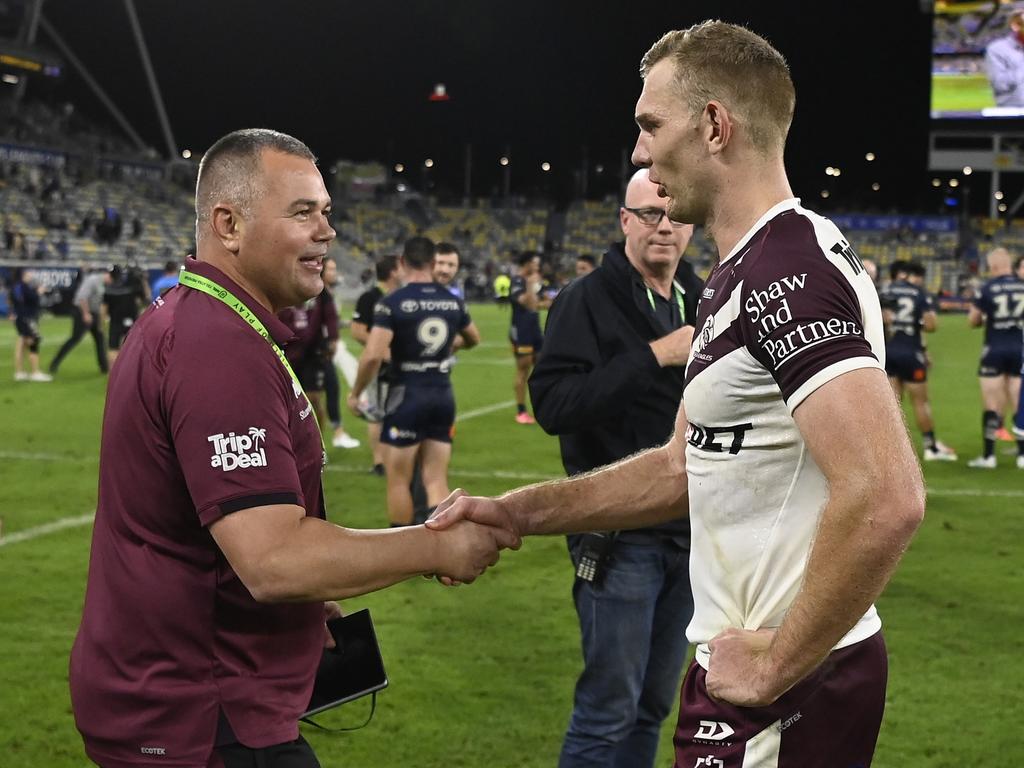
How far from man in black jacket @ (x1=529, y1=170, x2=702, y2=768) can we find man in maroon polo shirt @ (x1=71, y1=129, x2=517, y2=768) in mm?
1445

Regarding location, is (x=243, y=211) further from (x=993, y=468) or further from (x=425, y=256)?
(x=993, y=468)

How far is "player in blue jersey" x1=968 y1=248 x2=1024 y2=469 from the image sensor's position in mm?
13375

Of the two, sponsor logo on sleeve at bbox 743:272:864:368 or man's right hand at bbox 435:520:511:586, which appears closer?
sponsor logo on sleeve at bbox 743:272:864:368

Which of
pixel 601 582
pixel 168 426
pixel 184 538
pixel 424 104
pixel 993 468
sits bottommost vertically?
pixel 993 468

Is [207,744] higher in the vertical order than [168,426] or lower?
lower

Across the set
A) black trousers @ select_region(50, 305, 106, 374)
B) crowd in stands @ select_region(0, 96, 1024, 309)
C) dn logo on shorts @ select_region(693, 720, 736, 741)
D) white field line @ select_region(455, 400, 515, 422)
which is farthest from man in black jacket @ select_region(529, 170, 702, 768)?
crowd in stands @ select_region(0, 96, 1024, 309)

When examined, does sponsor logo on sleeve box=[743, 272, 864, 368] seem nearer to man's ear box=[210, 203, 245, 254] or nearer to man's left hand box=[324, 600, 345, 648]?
man's ear box=[210, 203, 245, 254]

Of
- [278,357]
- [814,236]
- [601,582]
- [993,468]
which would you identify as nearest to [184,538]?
[278,357]

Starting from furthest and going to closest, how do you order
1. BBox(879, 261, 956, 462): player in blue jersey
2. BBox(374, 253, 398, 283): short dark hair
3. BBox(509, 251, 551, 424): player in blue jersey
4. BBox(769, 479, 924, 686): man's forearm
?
BBox(509, 251, 551, 424): player in blue jersey → BBox(879, 261, 956, 462): player in blue jersey → BBox(374, 253, 398, 283): short dark hair → BBox(769, 479, 924, 686): man's forearm

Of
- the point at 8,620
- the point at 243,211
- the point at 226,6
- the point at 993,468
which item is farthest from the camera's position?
the point at 226,6

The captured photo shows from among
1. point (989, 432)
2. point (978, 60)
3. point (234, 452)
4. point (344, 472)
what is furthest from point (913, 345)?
point (978, 60)

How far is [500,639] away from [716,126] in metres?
5.05

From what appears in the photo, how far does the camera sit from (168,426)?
2.54 meters

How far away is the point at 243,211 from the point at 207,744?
1234 mm
